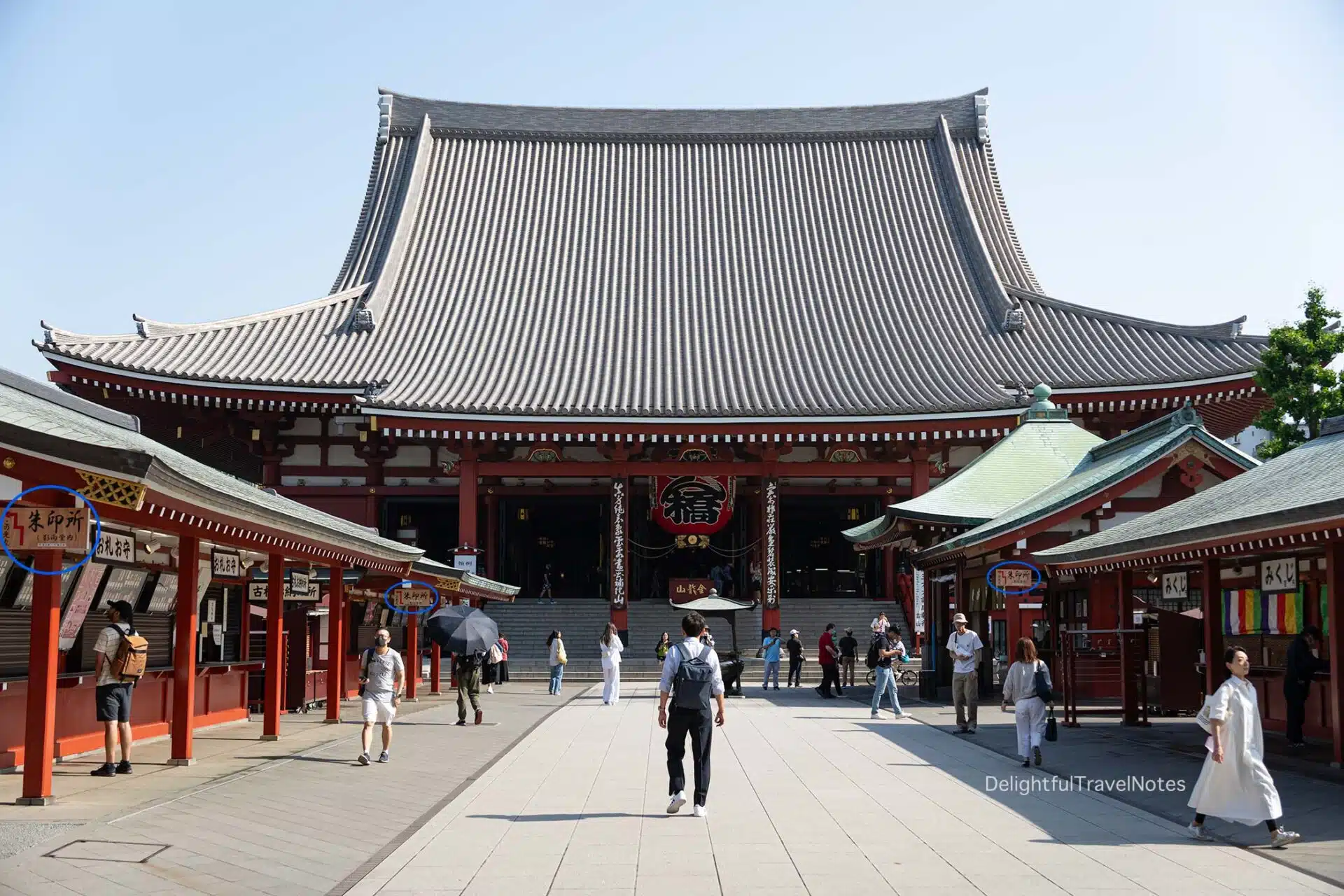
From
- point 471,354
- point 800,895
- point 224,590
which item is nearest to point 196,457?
point 471,354

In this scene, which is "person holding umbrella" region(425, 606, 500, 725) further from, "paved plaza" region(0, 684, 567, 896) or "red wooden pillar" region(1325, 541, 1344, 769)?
"red wooden pillar" region(1325, 541, 1344, 769)

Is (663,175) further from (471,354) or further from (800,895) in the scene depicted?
(800,895)

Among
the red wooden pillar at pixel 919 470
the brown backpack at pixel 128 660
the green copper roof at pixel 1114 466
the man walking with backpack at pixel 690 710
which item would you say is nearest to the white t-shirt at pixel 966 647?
the green copper roof at pixel 1114 466

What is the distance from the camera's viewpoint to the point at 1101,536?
18.1m

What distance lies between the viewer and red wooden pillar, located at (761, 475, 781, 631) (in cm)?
3372

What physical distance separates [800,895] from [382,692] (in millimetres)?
7714

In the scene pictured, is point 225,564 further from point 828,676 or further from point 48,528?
point 828,676

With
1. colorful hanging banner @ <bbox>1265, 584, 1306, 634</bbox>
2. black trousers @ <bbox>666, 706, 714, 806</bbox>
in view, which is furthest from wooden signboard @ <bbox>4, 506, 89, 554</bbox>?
colorful hanging banner @ <bbox>1265, 584, 1306, 634</bbox>

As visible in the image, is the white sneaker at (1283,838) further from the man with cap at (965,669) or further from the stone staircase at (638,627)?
the stone staircase at (638,627)

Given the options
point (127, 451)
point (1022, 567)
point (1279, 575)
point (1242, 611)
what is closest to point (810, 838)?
point (127, 451)

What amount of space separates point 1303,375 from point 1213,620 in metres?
17.0

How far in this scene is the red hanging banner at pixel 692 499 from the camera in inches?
1378

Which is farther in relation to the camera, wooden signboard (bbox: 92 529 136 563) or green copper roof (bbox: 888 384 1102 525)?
green copper roof (bbox: 888 384 1102 525)

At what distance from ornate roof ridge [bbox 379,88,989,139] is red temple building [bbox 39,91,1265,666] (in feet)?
0.35
